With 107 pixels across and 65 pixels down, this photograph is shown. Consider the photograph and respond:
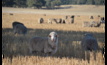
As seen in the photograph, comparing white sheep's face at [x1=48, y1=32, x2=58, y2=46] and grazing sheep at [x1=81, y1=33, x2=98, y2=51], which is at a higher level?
white sheep's face at [x1=48, y1=32, x2=58, y2=46]

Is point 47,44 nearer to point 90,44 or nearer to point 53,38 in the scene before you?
point 53,38

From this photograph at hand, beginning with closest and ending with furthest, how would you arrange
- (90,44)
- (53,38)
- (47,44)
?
(53,38), (47,44), (90,44)

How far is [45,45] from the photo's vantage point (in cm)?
884

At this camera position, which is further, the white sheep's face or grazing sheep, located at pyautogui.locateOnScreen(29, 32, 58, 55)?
grazing sheep, located at pyautogui.locateOnScreen(29, 32, 58, 55)

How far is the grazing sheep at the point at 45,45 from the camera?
873 cm

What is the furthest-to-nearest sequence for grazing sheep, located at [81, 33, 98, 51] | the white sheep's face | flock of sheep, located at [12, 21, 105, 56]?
grazing sheep, located at [81, 33, 98, 51]
flock of sheep, located at [12, 21, 105, 56]
the white sheep's face

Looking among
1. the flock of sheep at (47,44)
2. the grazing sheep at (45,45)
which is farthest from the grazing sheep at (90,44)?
the grazing sheep at (45,45)

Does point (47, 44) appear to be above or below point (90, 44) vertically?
above

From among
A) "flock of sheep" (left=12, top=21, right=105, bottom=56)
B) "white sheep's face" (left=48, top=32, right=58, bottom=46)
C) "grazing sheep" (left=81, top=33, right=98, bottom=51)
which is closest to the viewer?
"white sheep's face" (left=48, top=32, right=58, bottom=46)

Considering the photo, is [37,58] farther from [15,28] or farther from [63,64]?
[15,28]

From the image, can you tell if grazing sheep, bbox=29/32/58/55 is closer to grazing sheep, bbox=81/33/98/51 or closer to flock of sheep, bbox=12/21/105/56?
flock of sheep, bbox=12/21/105/56

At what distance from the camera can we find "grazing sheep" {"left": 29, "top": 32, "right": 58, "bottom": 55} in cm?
873

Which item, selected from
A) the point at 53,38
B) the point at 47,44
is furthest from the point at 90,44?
the point at 53,38

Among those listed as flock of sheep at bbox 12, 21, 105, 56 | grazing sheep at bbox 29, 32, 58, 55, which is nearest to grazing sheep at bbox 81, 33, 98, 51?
flock of sheep at bbox 12, 21, 105, 56
